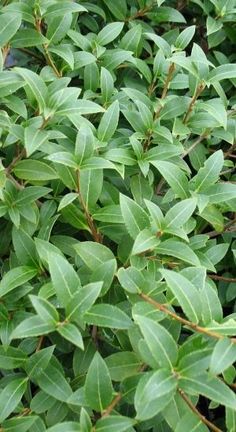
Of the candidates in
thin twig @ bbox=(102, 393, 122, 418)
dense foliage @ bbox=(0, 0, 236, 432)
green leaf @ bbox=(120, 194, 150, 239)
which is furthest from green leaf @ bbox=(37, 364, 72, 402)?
green leaf @ bbox=(120, 194, 150, 239)

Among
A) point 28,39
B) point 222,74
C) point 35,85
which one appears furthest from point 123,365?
point 28,39

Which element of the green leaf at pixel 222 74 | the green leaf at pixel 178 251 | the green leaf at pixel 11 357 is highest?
the green leaf at pixel 222 74

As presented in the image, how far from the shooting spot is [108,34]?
1796mm

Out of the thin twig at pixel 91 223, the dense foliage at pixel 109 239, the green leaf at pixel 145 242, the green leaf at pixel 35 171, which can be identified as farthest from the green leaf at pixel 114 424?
the green leaf at pixel 35 171

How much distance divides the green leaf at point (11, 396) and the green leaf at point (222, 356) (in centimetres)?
A: 46

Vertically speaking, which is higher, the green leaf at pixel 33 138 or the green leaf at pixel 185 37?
the green leaf at pixel 185 37

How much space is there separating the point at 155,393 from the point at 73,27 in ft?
4.06

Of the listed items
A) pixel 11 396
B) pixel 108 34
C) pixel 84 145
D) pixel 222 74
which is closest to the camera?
pixel 11 396

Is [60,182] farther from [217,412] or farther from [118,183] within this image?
[217,412]

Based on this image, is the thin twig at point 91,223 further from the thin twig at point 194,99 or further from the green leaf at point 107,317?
the thin twig at point 194,99

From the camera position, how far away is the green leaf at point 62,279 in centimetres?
117

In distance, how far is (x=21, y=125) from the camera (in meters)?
1.44

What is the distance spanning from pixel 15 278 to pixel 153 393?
47 cm

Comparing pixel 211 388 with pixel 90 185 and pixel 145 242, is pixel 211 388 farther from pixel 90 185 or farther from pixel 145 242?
pixel 90 185
